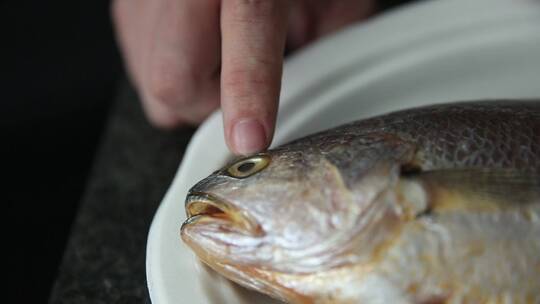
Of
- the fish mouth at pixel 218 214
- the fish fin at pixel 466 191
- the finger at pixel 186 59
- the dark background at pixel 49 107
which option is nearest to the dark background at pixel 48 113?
the dark background at pixel 49 107

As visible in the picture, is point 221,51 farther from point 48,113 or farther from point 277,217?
point 48,113

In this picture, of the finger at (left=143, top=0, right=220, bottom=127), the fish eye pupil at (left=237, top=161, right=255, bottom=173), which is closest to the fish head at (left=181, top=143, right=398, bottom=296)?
the fish eye pupil at (left=237, top=161, right=255, bottom=173)

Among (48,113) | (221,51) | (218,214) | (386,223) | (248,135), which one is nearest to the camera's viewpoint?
(386,223)

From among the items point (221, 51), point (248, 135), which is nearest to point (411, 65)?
point (221, 51)

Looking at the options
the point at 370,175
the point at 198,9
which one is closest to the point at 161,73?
the point at 198,9

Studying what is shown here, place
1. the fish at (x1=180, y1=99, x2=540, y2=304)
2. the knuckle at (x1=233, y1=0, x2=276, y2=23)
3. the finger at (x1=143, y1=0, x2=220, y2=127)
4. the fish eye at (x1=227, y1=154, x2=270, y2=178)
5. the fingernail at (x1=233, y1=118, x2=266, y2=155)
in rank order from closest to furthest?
the fish at (x1=180, y1=99, x2=540, y2=304)
the fish eye at (x1=227, y1=154, x2=270, y2=178)
the fingernail at (x1=233, y1=118, x2=266, y2=155)
the knuckle at (x1=233, y1=0, x2=276, y2=23)
the finger at (x1=143, y1=0, x2=220, y2=127)

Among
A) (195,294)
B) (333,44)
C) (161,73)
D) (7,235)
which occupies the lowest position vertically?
(7,235)

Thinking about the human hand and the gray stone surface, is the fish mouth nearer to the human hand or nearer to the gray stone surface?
the human hand

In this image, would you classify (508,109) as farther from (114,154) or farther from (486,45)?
(114,154)
